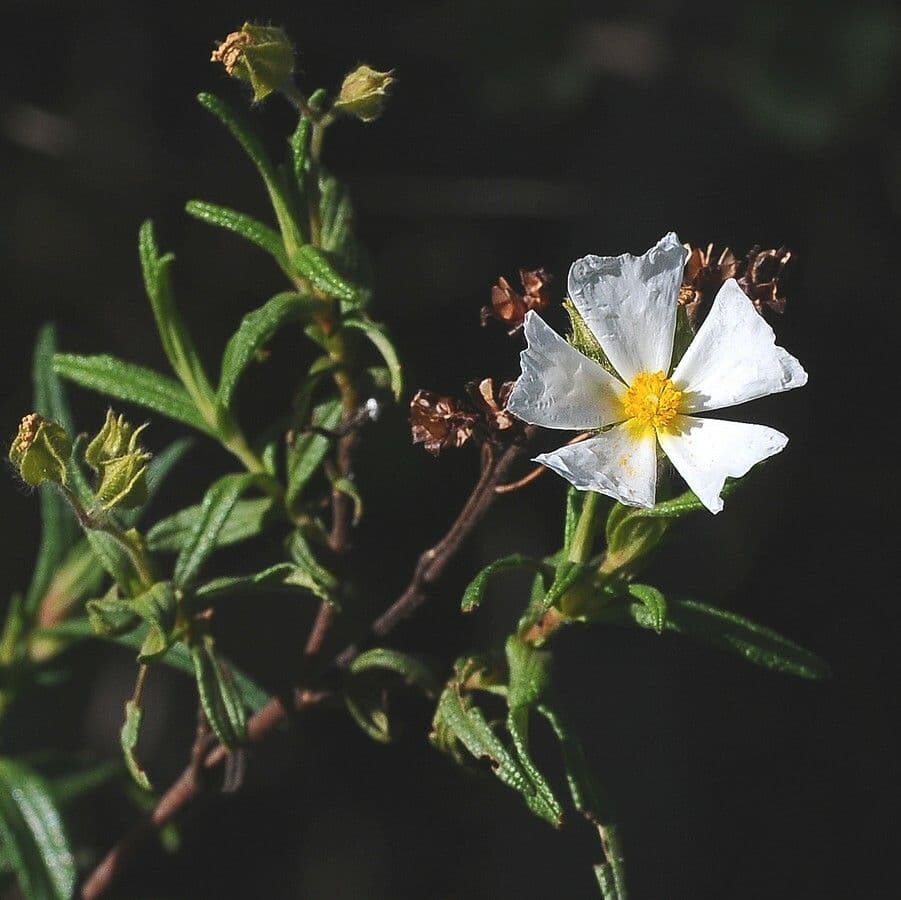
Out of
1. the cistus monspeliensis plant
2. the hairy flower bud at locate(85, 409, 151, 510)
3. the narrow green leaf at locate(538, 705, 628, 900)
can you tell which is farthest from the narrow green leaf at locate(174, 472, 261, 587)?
the narrow green leaf at locate(538, 705, 628, 900)

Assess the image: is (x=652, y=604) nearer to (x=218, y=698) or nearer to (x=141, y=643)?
(x=218, y=698)

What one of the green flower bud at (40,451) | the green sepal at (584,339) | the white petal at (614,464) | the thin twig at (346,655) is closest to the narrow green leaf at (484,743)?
the thin twig at (346,655)

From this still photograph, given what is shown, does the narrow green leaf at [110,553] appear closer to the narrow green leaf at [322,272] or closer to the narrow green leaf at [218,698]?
the narrow green leaf at [218,698]

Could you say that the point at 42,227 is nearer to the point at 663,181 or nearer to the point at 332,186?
the point at 663,181

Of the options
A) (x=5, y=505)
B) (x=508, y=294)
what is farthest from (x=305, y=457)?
(x=5, y=505)

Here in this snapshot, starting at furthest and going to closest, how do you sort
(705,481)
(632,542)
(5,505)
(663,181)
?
(663,181) → (5,505) → (632,542) → (705,481)

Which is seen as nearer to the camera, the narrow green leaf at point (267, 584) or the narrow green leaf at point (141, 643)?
the narrow green leaf at point (267, 584)
